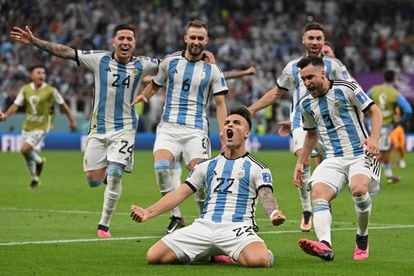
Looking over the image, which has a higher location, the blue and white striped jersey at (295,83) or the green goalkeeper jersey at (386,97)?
the green goalkeeper jersey at (386,97)

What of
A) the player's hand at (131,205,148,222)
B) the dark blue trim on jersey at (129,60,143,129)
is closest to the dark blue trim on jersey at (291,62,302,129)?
the dark blue trim on jersey at (129,60,143,129)

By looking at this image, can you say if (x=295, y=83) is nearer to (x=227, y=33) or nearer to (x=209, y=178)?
(x=209, y=178)

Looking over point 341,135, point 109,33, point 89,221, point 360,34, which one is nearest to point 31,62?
point 109,33

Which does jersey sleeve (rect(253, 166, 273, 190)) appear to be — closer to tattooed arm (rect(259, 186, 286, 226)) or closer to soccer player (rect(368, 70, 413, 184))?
tattooed arm (rect(259, 186, 286, 226))

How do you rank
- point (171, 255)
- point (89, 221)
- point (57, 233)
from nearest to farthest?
point (171, 255), point (57, 233), point (89, 221)

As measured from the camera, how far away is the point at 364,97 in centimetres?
1194

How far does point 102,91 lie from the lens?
14773mm

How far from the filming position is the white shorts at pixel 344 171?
11.9 meters

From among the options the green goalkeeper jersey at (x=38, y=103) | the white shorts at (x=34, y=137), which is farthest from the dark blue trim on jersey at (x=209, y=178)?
the white shorts at (x=34, y=137)

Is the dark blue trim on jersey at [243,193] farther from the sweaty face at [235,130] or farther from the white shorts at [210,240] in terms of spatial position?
the sweaty face at [235,130]

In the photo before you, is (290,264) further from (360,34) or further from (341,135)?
(360,34)

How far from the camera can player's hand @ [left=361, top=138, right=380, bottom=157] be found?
1120 centimetres

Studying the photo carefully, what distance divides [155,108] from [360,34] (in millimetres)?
11234

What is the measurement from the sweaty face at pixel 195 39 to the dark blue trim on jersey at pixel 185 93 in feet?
0.57
